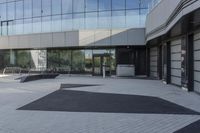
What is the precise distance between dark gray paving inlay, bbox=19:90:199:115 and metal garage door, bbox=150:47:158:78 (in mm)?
17292

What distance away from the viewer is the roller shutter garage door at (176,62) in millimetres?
24225

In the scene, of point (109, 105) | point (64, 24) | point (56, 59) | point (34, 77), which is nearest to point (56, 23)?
point (64, 24)

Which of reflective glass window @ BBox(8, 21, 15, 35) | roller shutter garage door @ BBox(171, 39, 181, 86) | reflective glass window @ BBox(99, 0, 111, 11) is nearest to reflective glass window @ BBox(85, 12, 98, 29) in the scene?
reflective glass window @ BBox(99, 0, 111, 11)

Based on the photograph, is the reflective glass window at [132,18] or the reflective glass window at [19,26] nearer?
the reflective glass window at [132,18]

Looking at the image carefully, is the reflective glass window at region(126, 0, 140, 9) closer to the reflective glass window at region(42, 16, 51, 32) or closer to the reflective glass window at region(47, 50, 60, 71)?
the reflective glass window at region(42, 16, 51, 32)

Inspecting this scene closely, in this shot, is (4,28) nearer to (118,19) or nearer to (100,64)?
(100,64)

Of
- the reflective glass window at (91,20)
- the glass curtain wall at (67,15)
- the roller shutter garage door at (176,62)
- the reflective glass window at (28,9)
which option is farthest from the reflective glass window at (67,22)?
the roller shutter garage door at (176,62)

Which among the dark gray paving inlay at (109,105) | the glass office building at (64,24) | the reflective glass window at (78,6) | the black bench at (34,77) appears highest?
the reflective glass window at (78,6)

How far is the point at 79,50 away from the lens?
1704 inches

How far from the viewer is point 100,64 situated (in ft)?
136

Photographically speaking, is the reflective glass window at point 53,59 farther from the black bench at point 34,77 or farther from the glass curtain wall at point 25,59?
the black bench at point 34,77

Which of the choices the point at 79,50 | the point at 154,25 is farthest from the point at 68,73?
the point at 154,25

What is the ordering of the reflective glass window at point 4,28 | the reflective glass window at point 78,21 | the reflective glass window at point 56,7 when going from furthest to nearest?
the reflective glass window at point 4,28 < the reflective glass window at point 56,7 < the reflective glass window at point 78,21

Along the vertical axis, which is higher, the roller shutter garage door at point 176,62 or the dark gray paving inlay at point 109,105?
the roller shutter garage door at point 176,62
